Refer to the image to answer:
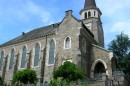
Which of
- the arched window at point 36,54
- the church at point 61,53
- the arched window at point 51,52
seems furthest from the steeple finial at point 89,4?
the arched window at point 36,54

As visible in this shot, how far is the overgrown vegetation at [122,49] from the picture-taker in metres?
41.5

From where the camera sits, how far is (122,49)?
4375cm

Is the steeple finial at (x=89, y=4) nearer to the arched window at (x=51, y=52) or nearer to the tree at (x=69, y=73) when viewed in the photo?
the arched window at (x=51, y=52)

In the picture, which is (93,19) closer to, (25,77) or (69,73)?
(25,77)

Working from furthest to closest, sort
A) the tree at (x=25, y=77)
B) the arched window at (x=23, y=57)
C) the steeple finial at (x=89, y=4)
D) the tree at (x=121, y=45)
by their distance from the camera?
the steeple finial at (x=89, y=4)
the tree at (x=121, y=45)
the arched window at (x=23, y=57)
the tree at (x=25, y=77)

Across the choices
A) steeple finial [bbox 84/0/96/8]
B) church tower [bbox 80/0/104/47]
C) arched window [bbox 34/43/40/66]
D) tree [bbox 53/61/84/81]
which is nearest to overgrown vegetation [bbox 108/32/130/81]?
church tower [bbox 80/0/104/47]

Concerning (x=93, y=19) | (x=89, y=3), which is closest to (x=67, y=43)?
(x=93, y=19)

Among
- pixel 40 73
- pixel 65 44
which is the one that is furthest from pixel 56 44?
pixel 40 73

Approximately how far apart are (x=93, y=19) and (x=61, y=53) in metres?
15.4

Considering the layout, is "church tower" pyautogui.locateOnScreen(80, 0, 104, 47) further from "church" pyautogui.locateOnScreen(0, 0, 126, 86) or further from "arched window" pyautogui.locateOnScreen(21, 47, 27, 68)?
"arched window" pyautogui.locateOnScreen(21, 47, 27, 68)

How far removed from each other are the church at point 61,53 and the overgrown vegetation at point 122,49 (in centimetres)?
417

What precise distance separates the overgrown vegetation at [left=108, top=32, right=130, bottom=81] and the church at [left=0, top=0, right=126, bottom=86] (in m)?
4.17

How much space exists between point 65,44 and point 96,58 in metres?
5.10

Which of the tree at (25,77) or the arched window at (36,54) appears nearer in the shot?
the tree at (25,77)
